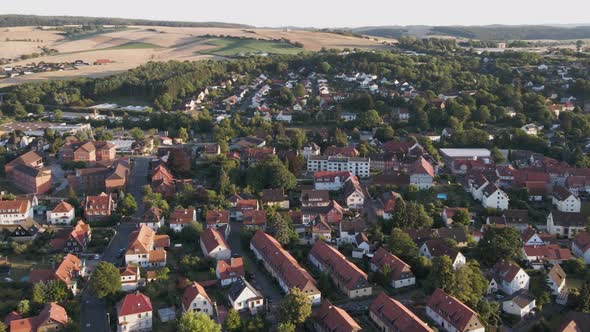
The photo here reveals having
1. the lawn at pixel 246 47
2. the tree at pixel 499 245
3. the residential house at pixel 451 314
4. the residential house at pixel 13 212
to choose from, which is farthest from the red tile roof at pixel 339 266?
the lawn at pixel 246 47

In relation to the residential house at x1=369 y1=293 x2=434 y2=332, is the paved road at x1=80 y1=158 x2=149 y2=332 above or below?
below

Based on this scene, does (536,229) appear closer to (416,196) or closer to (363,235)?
(416,196)

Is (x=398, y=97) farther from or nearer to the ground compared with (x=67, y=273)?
farther from the ground

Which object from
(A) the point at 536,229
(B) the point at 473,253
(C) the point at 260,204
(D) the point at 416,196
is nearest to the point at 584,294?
(B) the point at 473,253

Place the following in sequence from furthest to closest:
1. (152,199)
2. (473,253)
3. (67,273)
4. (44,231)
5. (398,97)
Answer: (398,97)
(152,199)
(44,231)
(473,253)
(67,273)

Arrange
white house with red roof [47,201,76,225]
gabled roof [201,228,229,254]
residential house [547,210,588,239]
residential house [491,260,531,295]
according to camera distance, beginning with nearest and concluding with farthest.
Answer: residential house [491,260,531,295], gabled roof [201,228,229,254], residential house [547,210,588,239], white house with red roof [47,201,76,225]

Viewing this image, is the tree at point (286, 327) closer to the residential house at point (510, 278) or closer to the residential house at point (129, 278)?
the residential house at point (129, 278)

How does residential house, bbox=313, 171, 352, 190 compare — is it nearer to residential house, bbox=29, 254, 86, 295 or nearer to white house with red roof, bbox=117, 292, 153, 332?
residential house, bbox=29, 254, 86, 295

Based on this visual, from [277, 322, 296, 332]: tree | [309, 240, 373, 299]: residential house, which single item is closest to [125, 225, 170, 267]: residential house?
[309, 240, 373, 299]: residential house
